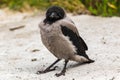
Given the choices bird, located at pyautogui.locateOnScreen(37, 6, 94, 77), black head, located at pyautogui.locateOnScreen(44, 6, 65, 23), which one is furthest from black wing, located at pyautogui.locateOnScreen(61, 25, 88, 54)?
black head, located at pyautogui.locateOnScreen(44, 6, 65, 23)

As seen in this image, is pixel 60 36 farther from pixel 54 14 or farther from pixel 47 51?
pixel 47 51

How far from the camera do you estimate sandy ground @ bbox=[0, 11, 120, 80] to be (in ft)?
23.7

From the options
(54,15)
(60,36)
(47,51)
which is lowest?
(47,51)

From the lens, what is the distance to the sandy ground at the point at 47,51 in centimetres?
723

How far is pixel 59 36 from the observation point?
7246 millimetres

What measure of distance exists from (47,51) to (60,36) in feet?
5.51

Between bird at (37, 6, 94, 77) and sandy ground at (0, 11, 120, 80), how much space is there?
237 mm

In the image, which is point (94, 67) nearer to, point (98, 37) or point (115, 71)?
point (115, 71)

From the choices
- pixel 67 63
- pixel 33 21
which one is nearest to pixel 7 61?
pixel 67 63

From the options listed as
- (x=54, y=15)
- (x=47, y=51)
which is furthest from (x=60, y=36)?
(x=47, y=51)

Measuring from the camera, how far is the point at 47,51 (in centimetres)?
891

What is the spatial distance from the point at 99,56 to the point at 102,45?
2.21ft

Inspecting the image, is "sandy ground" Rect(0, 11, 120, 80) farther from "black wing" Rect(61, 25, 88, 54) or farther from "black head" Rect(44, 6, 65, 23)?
"black head" Rect(44, 6, 65, 23)

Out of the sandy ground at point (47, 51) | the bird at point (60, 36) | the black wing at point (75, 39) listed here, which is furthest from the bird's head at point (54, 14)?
the sandy ground at point (47, 51)
